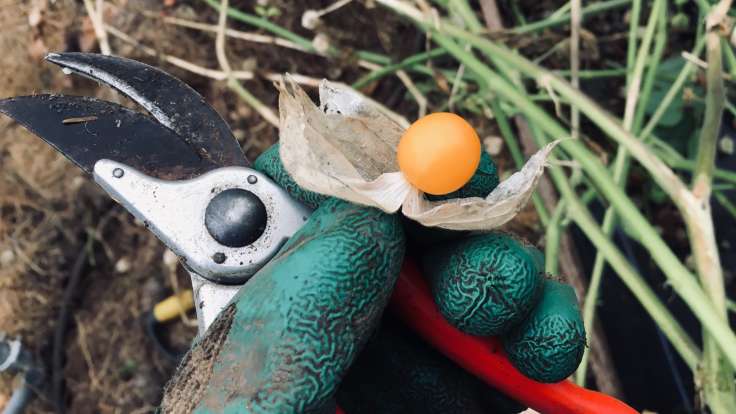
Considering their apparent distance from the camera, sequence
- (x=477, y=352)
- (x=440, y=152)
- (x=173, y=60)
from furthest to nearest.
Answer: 1. (x=173, y=60)
2. (x=477, y=352)
3. (x=440, y=152)

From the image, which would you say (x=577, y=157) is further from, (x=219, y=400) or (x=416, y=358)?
(x=219, y=400)

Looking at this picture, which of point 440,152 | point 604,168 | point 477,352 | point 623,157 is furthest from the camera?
point 623,157

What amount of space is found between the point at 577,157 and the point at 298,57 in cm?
77

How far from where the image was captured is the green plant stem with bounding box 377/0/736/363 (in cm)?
63

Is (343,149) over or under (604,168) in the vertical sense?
over

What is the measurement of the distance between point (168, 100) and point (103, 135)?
7cm

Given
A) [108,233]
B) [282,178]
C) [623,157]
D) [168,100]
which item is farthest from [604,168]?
[108,233]

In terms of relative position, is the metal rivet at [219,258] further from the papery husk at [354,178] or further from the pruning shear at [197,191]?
the papery husk at [354,178]

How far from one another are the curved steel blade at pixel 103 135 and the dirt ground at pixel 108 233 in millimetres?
662

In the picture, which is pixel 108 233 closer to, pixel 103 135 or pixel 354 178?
pixel 103 135

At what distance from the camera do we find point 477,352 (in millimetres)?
592

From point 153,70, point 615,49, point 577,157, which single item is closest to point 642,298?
point 577,157

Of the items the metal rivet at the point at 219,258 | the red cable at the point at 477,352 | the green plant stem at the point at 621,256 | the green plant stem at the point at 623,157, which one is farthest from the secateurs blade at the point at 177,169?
the green plant stem at the point at 623,157

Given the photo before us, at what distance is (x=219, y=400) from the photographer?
462mm
